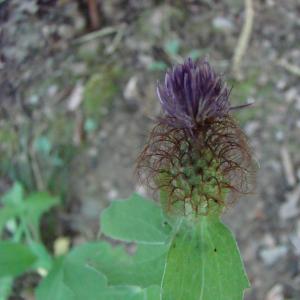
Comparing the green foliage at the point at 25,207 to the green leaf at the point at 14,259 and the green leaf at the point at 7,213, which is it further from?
the green leaf at the point at 14,259

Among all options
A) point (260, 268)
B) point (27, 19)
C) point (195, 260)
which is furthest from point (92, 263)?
point (27, 19)

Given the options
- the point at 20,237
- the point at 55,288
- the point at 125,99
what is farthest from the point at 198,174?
the point at 125,99

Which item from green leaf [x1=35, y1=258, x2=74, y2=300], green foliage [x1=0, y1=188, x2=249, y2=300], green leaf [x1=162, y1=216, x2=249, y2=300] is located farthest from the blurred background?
green leaf [x1=162, y1=216, x2=249, y2=300]

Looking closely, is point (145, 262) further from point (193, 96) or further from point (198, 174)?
point (193, 96)

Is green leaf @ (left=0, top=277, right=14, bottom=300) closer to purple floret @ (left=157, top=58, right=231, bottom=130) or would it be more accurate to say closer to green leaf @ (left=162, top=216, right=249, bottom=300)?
green leaf @ (left=162, top=216, right=249, bottom=300)

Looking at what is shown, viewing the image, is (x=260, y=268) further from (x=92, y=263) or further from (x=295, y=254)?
(x=92, y=263)
